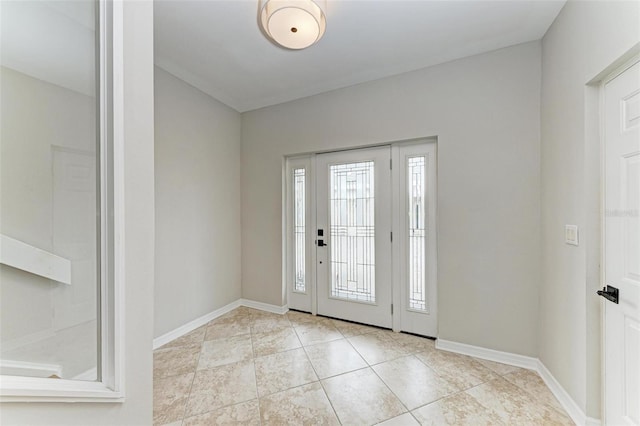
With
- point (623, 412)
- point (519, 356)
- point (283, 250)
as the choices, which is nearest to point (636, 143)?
point (623, 412)

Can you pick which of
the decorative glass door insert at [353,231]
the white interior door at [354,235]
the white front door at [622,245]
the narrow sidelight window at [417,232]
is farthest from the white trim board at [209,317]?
the white front door at [622,245]

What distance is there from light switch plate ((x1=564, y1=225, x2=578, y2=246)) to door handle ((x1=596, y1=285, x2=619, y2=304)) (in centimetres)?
32

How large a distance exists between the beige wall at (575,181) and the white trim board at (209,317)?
9.20ft

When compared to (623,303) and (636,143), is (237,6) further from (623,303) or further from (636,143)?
(623,303)

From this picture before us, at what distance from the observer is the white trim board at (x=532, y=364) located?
166 cm

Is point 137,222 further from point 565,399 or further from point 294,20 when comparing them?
point 565,399

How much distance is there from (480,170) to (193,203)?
10.0ft

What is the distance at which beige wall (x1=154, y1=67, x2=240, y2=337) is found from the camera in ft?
8.87

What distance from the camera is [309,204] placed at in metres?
3.43

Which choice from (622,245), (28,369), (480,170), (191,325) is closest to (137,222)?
(28,369)

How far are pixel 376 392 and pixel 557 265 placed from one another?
5.46ft

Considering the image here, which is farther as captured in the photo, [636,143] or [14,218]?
[636,143]

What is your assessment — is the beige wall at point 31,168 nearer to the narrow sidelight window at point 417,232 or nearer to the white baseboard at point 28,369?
the white baseboard at point 28,369

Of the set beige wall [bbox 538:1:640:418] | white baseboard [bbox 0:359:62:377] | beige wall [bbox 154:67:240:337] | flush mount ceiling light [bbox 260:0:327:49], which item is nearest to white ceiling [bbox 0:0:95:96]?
white baseboard [bbox 0:359:62:377]
